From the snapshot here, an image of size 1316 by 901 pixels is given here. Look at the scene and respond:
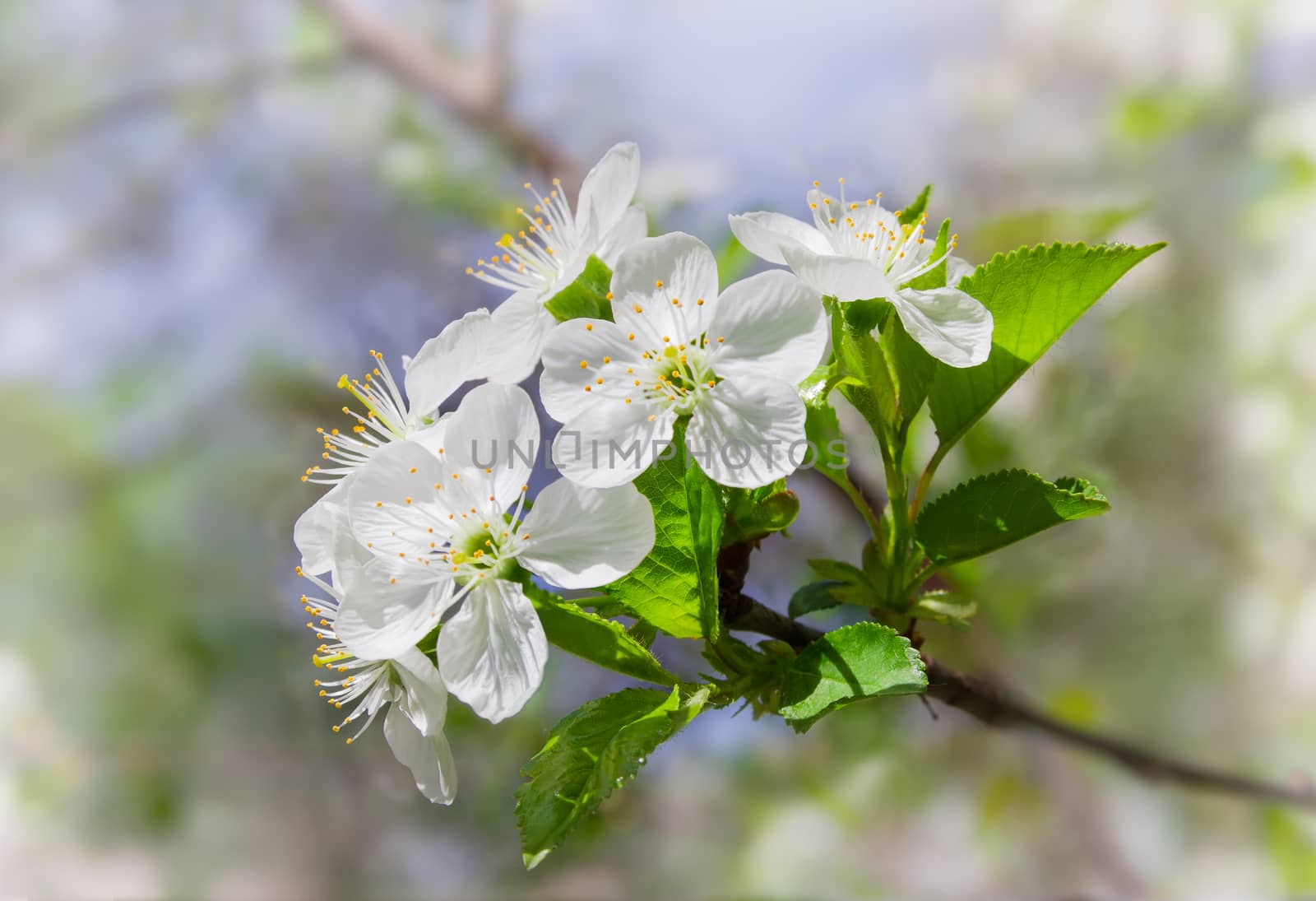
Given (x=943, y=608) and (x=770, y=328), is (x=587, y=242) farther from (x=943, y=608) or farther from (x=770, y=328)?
(x=943, y=608)

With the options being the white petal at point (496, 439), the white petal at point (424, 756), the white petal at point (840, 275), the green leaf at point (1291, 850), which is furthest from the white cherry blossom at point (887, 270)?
the green leaf at point (1291, 850)

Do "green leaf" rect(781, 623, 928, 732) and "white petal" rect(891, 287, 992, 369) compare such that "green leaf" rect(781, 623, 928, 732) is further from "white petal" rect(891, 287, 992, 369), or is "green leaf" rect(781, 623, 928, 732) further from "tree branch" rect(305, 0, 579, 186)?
"tree branch" rect(305, 0, 579, 186)

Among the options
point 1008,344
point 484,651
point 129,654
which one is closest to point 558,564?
point 484,651

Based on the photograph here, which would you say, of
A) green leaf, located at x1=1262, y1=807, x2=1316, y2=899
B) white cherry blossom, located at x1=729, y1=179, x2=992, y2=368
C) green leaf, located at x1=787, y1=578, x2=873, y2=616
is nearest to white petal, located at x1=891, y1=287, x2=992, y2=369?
white cherry blossom, located at x1=729, y1=179, x2=992, y2=368

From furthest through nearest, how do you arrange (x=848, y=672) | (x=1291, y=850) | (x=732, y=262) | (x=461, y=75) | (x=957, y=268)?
(x=461, y=75) → (x=1291, y=850) → (x=732, y=262) → (x=957, y=268) → (x=848, y=672)

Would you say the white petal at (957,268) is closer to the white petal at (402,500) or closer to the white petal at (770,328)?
the white petal at (770,328)

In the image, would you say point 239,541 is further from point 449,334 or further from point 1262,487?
point 1262,487

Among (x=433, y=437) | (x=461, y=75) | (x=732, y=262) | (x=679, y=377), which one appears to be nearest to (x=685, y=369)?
(x=679, y=377)
